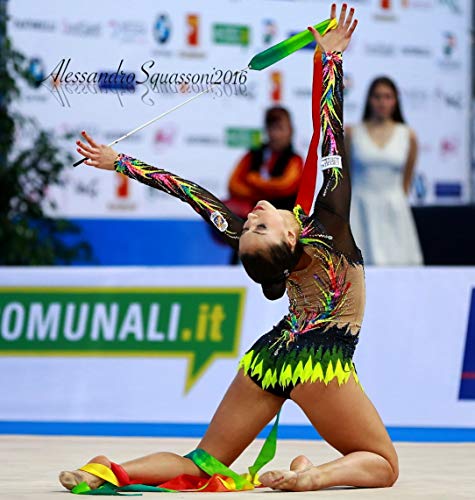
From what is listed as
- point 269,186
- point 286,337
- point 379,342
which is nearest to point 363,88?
point 269,186

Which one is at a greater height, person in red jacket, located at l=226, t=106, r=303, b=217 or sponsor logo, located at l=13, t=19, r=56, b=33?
sponsor logo, located at l=13, t=19, r=56, b=33

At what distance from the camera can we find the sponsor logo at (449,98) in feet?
39.9

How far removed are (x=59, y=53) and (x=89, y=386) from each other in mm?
4111

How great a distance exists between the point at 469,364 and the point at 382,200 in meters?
2.42

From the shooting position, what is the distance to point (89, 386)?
777cm

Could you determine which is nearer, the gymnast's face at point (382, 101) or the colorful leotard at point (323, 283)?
the colorful leotard at point (323, 283)

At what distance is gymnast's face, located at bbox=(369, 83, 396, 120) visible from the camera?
936 cm

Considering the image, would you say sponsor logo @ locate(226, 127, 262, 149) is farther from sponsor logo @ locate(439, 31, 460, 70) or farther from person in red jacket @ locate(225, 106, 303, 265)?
sponsor logo @ locate(439, 31, 460, 70)

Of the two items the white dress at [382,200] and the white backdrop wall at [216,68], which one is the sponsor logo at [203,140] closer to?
the white backdrop wall at [216,68]

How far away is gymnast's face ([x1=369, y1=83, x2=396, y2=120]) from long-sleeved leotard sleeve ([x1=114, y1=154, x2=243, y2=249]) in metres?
4.44

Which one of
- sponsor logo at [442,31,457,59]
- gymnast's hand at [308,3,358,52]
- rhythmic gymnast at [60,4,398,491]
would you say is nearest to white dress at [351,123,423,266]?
sponsor logo at [442,31,457,59]

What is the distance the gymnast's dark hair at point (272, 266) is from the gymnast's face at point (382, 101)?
4.69 metres

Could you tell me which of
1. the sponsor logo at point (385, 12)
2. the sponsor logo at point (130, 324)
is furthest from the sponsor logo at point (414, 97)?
the sponsor logo at point (130, 324)

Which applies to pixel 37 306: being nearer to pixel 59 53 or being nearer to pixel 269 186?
pixel 269 186
